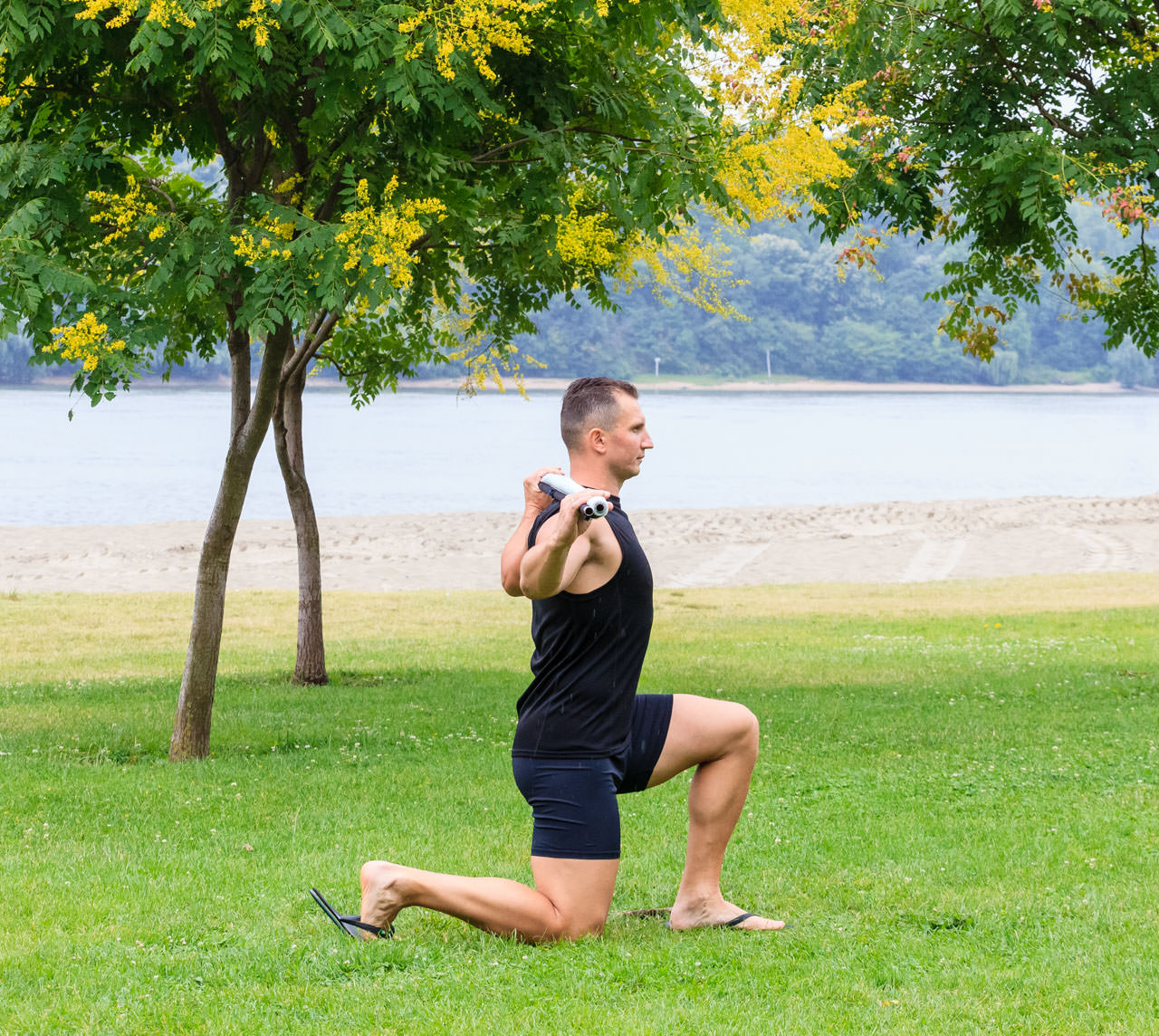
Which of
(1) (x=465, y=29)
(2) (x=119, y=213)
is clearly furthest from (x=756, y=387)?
(1) (x=465, y=29)

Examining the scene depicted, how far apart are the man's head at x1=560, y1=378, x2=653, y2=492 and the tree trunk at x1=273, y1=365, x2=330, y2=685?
764 centimetres

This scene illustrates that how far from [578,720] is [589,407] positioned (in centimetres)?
99

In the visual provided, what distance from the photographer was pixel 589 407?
4480 mm

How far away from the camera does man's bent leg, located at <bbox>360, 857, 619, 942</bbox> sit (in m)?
4.36

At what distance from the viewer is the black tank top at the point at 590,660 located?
175 inches

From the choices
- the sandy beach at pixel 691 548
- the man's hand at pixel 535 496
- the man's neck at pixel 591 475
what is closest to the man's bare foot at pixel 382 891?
the man's hand at pixel 535 496

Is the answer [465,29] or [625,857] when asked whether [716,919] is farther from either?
[465,29]

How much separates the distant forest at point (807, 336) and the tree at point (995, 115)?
8429 cm

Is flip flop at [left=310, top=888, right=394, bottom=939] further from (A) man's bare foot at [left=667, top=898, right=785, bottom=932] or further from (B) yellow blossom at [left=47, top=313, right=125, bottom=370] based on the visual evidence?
(B) yellow blossom at [left=47, top=313, right=125, bottom=370]

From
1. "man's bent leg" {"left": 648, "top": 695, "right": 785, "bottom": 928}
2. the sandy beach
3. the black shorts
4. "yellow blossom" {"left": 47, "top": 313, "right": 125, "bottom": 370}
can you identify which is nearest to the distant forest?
the sandy beach

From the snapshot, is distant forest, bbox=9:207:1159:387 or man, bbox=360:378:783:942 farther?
distant forest, bbox=9:207:1159:387

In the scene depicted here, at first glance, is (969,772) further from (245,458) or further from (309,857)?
(245,458)

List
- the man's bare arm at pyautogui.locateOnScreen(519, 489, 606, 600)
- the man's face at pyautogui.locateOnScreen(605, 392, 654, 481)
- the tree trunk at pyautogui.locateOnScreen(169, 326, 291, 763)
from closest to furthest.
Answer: the man's bare arm at pyautogui.locateOnScreen(519, 489, 606, 600) → the man's face at pyautogui.locateOnScreen(605, 392, 654, 481) → the tree trunk at pyautogui.locateOnScreen(169, 326, 291, 763)

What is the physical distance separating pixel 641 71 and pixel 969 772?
4673mm
